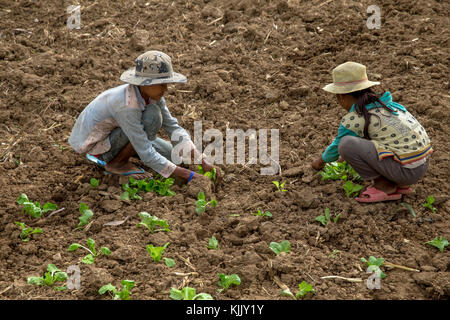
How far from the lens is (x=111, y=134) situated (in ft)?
13.6

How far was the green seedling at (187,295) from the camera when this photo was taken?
2971mm

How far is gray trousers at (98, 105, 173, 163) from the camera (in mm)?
3967

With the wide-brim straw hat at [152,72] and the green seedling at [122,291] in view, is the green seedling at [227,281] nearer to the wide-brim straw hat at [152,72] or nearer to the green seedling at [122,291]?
the green seedling at [122,291]

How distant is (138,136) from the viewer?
389 centimetres

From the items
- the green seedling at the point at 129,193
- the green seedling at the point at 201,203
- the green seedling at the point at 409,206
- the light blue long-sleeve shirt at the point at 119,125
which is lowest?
the green seedling at the point at 409,206

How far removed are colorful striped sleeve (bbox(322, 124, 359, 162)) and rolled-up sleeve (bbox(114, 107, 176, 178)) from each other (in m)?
1.19

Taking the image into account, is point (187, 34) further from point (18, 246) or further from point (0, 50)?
point (18, 246)

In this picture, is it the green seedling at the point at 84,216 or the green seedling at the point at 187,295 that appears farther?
the green seedling at the point at 84,216

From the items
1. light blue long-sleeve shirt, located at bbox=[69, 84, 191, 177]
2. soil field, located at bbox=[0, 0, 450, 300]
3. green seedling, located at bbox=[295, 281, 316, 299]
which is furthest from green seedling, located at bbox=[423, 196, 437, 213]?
light blue long-sleeve shirt, located at bbox=[69, 84, 191, 177]

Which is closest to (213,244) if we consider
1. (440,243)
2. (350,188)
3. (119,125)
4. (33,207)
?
(350,188)

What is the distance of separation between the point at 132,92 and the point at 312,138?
167 cm

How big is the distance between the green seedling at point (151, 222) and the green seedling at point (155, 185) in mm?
412

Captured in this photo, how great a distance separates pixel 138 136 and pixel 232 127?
1.16m

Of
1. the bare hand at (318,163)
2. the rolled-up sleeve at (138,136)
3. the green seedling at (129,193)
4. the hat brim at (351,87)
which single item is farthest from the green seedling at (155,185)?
the hat brim at (351,87)
